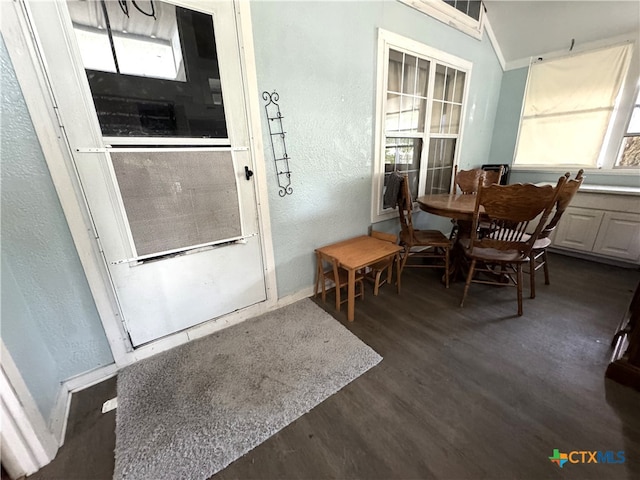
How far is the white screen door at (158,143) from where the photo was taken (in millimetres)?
1192

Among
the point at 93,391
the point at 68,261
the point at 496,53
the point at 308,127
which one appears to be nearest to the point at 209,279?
the point at 68,261

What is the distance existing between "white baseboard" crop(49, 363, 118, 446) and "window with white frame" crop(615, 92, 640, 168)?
5.14m

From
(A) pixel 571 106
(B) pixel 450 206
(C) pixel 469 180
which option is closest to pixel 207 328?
(B) pixel 450 206

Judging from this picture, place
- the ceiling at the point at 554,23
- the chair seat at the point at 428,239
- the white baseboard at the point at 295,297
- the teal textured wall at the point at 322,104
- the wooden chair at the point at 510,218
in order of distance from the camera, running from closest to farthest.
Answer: the wooden chair at the point at 510,218 < the teal textured wall at the point at 322,104 < the white baseboard at the point at 295,297 < the chair seat at the point at 428,239 < the ceiling at the point at 554,23

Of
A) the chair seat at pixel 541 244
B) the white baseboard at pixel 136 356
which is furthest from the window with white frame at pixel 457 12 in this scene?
the white baseboard at pixel 136 356

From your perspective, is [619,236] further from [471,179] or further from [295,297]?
[295,297]

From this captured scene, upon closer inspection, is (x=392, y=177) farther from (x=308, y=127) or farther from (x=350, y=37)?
(x=350, y=37)

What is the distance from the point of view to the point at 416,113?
8.69 ft

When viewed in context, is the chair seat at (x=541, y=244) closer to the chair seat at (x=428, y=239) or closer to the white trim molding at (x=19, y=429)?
the chair seat at (x=428, y=239)

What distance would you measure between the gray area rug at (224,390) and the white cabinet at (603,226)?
9.59 feet

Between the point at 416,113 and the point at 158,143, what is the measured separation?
243cm

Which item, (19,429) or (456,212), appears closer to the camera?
(19,429)

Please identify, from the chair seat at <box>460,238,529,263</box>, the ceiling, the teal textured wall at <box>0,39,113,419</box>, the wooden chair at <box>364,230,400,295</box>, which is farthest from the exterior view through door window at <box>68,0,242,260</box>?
the ceiling

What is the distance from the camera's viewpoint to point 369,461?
106cm
